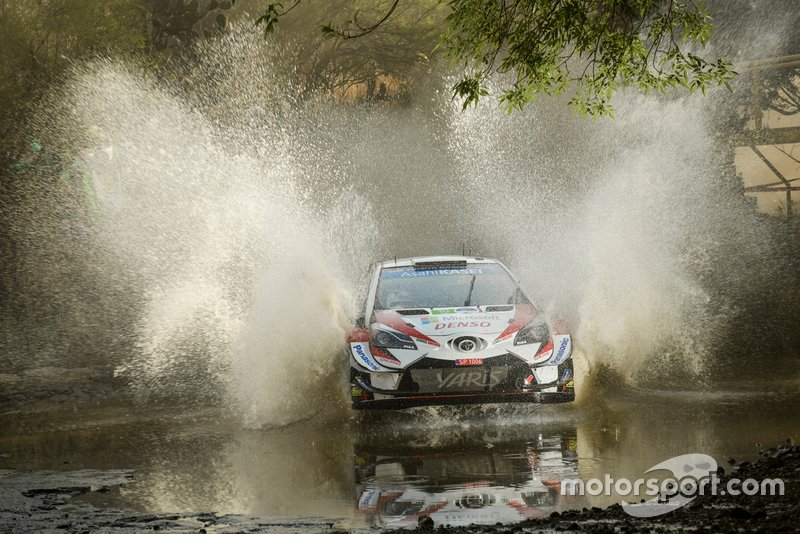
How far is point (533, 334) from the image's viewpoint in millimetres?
9664

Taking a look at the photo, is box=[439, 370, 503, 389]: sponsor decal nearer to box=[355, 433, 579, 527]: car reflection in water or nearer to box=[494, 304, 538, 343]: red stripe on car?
box=[494, 304, 538, 343]: red stripe on car

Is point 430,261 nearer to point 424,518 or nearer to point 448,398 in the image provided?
point 448,398

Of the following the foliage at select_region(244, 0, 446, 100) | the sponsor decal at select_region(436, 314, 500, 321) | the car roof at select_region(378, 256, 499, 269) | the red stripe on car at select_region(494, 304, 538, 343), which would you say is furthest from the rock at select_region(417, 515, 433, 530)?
the foliage at select_region(244, 0, 446, 100)

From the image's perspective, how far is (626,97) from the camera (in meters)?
22.9

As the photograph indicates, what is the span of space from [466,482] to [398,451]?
4.46ft

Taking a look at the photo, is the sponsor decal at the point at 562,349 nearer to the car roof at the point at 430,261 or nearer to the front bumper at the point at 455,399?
the front bumper at the point at 455,399

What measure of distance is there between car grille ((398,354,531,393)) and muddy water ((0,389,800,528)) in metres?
0.34

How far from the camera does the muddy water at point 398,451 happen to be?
675cm

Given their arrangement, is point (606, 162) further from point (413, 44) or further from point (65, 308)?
point (65, 308)

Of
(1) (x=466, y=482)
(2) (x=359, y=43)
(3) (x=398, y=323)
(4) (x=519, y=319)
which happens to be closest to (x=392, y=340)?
(3) (x=398, y=323)

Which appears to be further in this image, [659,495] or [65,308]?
[65,308]

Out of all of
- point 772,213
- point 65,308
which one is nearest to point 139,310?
point 65,308

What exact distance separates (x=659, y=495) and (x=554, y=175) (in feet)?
63.6

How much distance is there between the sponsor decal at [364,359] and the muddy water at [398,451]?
0.54 metres
